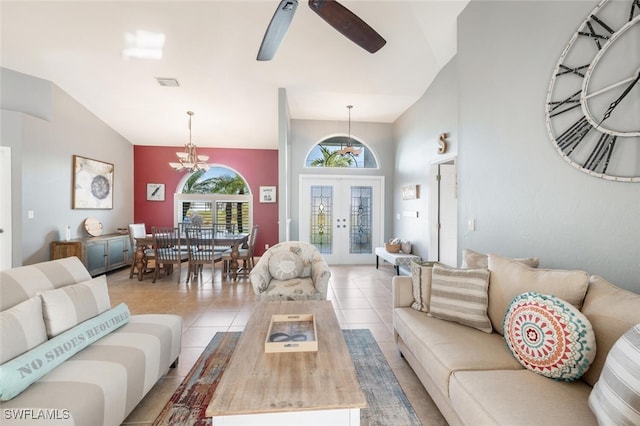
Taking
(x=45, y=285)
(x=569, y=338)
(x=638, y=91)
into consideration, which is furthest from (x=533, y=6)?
(x=45, y=285)

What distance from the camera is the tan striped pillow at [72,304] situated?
151cm

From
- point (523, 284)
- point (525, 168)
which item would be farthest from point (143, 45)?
point (523, 284)

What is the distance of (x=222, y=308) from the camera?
351 cm

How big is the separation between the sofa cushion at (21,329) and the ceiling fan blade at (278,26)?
242cm

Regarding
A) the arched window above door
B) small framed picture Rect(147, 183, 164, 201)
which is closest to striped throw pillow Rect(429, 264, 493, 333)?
the arched window above door

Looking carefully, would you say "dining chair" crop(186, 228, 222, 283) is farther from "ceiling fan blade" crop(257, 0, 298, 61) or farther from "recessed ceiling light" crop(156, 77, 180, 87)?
"ceiling fan blade" crop(257, 0, 298, 61)

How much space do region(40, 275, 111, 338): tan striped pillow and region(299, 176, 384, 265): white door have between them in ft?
14.6

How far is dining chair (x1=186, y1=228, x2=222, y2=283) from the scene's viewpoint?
468 centimetres

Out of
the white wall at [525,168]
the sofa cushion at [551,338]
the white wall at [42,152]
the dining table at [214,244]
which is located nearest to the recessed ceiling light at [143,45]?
the white wall at [42,152]

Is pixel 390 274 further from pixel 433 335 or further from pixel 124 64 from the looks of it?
pixel 124 64

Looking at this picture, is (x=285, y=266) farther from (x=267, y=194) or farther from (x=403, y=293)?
(x=267, y=194)

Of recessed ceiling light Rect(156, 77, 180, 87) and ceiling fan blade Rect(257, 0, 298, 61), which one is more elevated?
recessed ceiling light Rect(156, 77, 180, 87)

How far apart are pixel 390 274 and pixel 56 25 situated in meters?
6.17

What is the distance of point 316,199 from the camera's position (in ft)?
20.4
